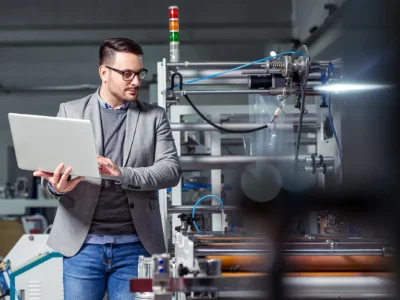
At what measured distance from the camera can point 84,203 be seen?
5.70 feet

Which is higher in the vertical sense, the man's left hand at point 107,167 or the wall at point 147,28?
the wall at point 147,28

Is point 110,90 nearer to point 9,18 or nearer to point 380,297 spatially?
point 380,297

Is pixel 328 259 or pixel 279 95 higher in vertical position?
pixel 279 95

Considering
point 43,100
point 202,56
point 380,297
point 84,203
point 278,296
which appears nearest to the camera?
point 278,296

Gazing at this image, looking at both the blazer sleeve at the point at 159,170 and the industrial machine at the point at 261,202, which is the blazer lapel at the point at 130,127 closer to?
the blazer sleeve at the point at 159,170

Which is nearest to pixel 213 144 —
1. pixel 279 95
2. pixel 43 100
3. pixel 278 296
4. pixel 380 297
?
pixel 279 95

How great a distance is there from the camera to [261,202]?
0.74m

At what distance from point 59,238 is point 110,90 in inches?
18.7

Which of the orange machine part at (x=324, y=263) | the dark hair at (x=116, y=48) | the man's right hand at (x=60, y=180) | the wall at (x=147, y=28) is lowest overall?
the orange machine part at (x=324, y=263)

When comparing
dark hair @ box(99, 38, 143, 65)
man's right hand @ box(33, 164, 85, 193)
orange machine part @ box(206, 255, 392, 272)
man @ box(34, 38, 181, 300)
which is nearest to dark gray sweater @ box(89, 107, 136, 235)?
man @ box(34, 38, 181, 300)

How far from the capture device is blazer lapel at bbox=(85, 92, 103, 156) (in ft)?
5.86

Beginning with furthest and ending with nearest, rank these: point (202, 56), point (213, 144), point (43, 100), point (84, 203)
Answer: point (43, 100)
point (202, 56)
point (213, 144)
point (84, 203)

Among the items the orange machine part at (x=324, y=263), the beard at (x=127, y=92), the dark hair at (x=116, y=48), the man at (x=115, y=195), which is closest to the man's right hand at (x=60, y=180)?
the man at (x=115, y=195)

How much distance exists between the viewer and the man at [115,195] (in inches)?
68.1
